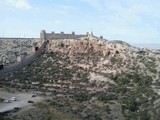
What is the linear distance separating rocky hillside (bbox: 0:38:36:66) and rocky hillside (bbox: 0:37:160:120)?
6.88 m

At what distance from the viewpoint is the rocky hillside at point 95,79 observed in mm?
61281

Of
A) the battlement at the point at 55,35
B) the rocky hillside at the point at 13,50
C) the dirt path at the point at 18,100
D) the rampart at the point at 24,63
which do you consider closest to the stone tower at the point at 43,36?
the battlement at the point at 55,35

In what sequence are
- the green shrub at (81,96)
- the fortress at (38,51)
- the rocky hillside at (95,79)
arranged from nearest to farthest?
the rocky hillside at (95,79) → the green shrub at (81,96) → the fortress at (38,51)

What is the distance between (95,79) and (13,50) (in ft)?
130

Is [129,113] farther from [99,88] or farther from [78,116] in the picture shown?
[99,88]

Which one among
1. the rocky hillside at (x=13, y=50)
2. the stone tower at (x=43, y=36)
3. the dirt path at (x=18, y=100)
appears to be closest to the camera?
the dirt path at (x=18, y=100)

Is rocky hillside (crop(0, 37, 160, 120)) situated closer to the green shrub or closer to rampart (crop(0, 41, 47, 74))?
the green shrub

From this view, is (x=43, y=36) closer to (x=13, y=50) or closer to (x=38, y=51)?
(x=38, y=51)

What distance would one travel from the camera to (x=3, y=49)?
114062mm

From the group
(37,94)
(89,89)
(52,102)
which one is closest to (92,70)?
(89,89)

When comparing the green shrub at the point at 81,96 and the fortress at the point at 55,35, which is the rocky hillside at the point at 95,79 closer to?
the green shrub at the point at 81,96

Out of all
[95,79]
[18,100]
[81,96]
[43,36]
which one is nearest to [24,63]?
[43,36]

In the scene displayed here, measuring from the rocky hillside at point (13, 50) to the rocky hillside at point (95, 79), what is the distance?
688 cm

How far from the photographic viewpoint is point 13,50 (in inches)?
4402
